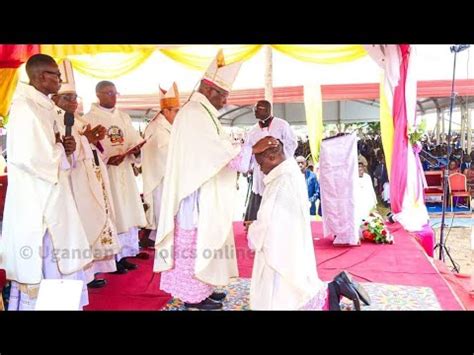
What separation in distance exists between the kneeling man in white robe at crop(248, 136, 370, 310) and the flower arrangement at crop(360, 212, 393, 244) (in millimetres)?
2748

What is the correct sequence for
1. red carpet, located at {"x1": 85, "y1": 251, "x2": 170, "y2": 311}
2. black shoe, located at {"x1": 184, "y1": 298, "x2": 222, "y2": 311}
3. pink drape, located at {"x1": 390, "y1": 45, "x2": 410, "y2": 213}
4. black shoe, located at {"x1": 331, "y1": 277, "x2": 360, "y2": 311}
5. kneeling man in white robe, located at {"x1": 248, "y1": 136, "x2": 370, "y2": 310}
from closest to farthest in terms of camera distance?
kneeling man in white robe, located at {"x1": 248, "y1": 136, "x2": 370, "y2": 310} → black shoe, located at {"x1": 331, "y1": 277, "x2": 360, "y2": 311} → black shoe, located at {"x1": 184, "y1": 298, "x2": 222, "y2": 311} → red carpet, located at {"x1": 85, "y1": 251, "x2": 170, "y2": 311} → pink drape, located at {"x1": 390, "y1": 45, "x2": 410, "y2": 213}

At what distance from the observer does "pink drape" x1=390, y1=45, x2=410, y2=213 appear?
5270mm

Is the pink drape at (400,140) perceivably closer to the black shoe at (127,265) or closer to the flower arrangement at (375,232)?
the flower arrangement at (375,232)

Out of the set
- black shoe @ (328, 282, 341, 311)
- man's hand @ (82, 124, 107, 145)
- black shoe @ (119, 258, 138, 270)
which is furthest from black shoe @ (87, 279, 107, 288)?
black shoe @ (328, 282, 341, 311)

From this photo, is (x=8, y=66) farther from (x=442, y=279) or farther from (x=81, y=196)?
(x=442, y=279)

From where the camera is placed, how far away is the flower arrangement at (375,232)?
17.6ft

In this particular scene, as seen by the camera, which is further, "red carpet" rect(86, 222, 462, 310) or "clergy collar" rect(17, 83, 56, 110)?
"red carpet" rect(86, 222, 462, 310)

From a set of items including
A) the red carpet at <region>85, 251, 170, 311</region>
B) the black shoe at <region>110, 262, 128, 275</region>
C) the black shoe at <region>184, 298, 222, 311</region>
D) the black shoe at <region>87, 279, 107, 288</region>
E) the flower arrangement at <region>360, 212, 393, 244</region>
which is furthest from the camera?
the flower arrangement at <region>360, 212, 393, 244</region>

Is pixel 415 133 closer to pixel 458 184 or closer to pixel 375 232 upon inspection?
pixel 375 232

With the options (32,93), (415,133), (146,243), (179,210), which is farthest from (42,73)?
(415,133)

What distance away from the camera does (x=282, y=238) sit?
9.00ft

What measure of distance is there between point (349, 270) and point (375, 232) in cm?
116

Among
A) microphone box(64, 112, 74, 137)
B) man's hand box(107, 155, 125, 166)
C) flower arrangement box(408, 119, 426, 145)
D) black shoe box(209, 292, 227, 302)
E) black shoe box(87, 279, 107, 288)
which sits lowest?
black shoe box(209, 292, 227, 302)

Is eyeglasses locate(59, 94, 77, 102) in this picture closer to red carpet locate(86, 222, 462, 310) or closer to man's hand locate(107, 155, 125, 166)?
man's hand locate(107, 155, 125, 166)
